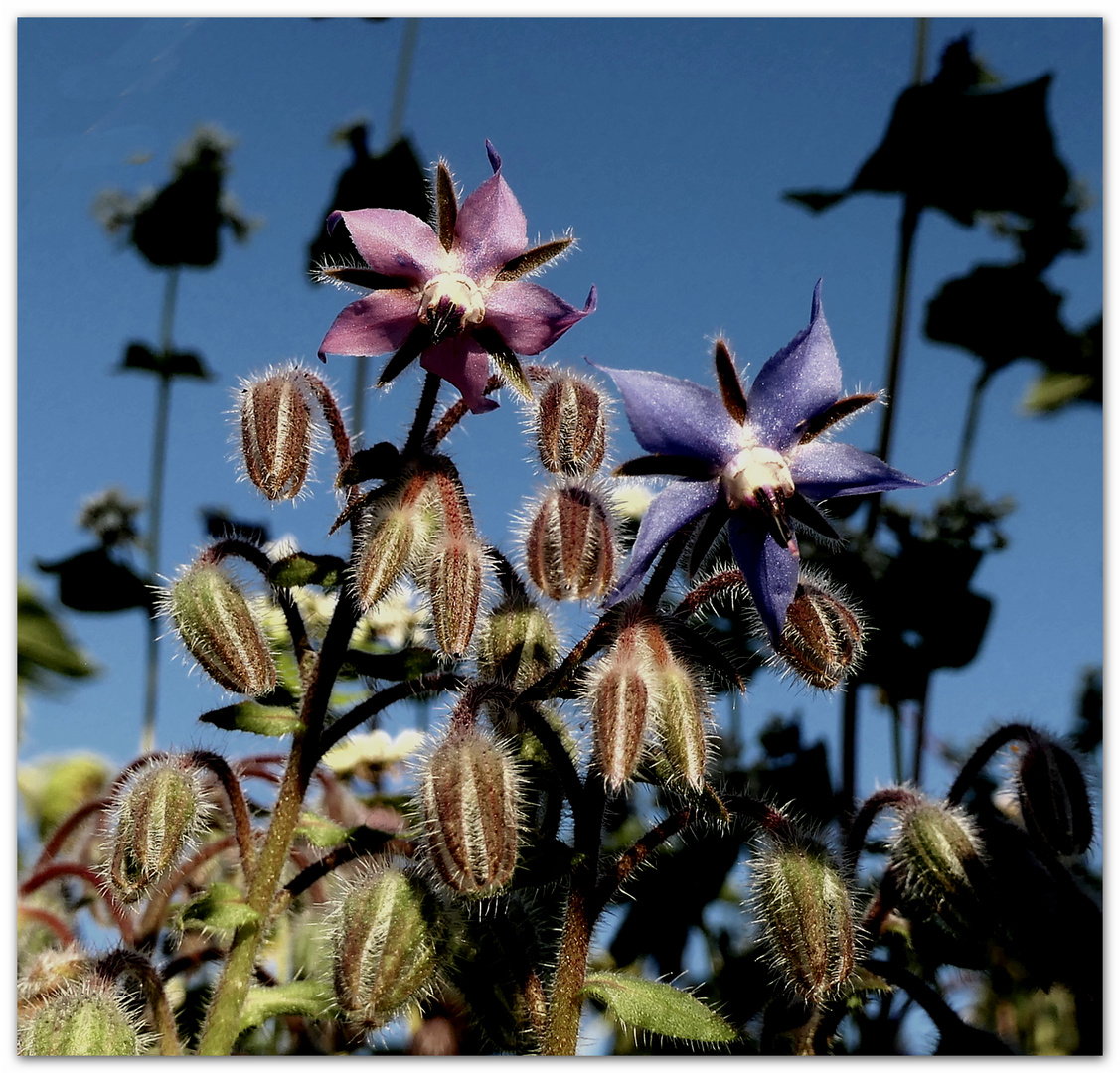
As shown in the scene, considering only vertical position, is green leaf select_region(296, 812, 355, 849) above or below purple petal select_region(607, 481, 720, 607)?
below

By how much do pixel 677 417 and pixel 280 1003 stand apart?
0.61 metres

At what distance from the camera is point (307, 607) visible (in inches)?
59.8

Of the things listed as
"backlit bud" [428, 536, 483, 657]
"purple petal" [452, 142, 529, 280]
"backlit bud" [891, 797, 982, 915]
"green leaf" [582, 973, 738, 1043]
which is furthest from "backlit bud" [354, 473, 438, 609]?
"backlit bud" [891, 797, 982, 915]

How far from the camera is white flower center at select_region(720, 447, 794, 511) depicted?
3.10 ft

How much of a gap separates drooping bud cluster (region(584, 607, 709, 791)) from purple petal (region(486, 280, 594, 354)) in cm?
27

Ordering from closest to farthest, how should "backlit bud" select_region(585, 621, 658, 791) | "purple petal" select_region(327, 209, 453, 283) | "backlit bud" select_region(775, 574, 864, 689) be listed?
"backlit bud" select_region(585, 621, 658, 791) → "backlit bud" select_region(775, 574, 864, 689) → "purple petal" select_region(327, 209, 453, 283)

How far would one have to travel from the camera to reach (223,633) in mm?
1050

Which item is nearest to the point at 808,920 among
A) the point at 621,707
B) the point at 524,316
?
the point at 621,707

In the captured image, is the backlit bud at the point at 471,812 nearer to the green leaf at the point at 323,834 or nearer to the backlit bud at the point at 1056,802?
the green leaf at the point at 323,834

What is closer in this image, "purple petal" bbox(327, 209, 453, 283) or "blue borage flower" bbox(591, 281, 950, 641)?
"blue borage flower" bbox(591, 281, 950, 641)

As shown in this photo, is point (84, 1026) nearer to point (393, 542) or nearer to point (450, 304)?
point (393, 542)

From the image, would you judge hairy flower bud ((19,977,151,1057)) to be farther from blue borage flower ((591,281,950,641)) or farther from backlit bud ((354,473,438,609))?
blue borage flower ((591,281,950,641))

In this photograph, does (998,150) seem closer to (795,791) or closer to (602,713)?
(795,791)

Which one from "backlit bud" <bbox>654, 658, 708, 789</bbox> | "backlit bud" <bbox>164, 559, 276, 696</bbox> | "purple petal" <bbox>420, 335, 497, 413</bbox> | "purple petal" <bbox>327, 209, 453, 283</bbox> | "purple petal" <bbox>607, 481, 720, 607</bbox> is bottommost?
"backlit bud" <bbox>654, 658, 708, 789</bbox>
